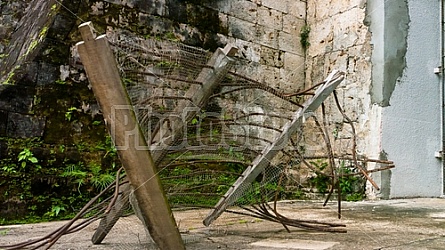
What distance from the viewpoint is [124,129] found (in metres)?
1.36

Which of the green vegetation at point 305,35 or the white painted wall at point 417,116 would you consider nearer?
the white painted wall at point 417,116

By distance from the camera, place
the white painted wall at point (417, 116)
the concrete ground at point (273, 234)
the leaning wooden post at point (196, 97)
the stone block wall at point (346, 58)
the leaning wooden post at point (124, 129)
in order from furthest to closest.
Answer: the stone block wall at point (346, 58)
the white painted wall at point (417, 116)
the concrete ground at point (273, 234)
the leaning wooden post at point (196, 97)
the leaning wooden post at point (124, 129)

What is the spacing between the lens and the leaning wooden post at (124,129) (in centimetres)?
134

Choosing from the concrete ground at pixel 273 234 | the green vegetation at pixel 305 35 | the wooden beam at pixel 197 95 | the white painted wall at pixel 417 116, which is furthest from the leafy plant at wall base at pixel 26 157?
the green vegetation at pixel 305 35

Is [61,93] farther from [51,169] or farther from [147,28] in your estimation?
[147,28]

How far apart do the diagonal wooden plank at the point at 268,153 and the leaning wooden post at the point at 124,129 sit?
704mm

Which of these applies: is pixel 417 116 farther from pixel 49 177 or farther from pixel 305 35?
pixel 49 177

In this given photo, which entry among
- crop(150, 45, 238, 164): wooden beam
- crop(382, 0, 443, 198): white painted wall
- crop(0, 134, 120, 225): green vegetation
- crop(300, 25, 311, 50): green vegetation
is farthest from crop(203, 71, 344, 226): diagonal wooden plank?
crop(300, 25, 311, 50): green vegetation

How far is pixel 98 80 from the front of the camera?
52.9 inches

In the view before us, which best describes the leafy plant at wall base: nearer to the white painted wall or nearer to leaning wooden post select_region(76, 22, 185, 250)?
leaning wooden post select_region(76, 22, 185, 250)

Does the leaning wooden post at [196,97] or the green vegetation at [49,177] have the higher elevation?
the leaning wooden post at [196,97]

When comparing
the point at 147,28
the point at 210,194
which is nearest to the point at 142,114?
the point at 210,194

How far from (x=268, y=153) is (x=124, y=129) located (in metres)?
0.95

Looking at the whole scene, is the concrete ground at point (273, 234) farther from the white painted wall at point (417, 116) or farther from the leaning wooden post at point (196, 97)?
the white painted wall at point (417, 116)
